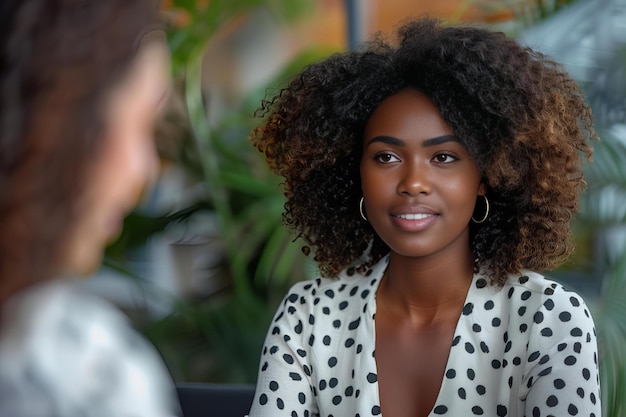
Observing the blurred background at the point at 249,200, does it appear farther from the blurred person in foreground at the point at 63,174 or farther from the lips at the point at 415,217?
the blurred person in foreground at the point at 63,174

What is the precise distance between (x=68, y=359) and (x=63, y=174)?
5.7 inches

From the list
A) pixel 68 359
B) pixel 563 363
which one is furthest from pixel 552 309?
pixel 68 359

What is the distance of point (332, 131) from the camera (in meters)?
1.94

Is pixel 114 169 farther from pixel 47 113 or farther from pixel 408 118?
pixel 408 118

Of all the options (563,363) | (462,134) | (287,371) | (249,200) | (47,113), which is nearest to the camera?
(47,113)

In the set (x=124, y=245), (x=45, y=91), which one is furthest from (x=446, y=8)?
(x=45, y=91)

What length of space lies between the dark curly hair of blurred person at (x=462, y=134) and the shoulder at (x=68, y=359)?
1.08m

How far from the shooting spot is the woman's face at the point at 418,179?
170 centimetres

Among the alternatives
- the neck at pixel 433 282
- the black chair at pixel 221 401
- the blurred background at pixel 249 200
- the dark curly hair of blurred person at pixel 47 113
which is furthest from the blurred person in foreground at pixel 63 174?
the blurred background at pixel 249 200

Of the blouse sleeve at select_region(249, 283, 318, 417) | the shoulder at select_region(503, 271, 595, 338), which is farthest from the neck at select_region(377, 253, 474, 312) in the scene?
the blouse sleeve at select_region(249, 283, 318, 417)

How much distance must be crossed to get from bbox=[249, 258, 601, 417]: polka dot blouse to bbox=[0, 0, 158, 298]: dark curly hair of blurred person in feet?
3.66

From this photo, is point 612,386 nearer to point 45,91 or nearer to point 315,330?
point 315,330

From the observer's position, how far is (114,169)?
2.32 ft

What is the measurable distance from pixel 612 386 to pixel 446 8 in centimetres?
157
